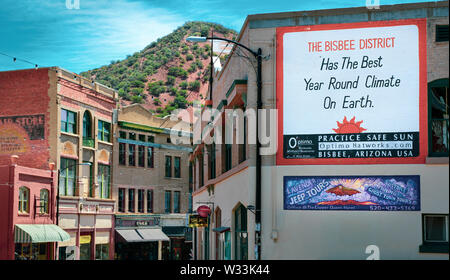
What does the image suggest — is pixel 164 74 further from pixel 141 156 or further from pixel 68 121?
pixel 68 121

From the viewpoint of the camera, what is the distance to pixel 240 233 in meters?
25.8

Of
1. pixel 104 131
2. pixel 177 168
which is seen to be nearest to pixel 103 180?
pixel 104 131

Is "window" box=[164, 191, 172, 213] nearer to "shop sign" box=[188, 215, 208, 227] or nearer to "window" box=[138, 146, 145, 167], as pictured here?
"window" box=[138, 146, 145, 167]

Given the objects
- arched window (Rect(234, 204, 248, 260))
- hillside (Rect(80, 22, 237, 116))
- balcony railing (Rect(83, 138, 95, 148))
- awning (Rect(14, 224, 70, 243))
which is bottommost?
awning (Rect(14, 224, 70, 243))

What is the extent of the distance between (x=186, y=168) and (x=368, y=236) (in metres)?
48.4

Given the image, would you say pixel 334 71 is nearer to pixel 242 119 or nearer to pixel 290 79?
pixel 290 79

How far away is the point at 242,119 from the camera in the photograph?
2577cm

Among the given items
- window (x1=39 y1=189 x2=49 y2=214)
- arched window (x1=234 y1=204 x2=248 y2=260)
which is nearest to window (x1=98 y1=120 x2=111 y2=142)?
window (x1=39 y1=189 x2=49 y2=214)

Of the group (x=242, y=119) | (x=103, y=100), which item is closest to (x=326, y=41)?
(x=242, y=119)

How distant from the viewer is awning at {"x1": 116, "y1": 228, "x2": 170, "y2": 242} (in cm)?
5966

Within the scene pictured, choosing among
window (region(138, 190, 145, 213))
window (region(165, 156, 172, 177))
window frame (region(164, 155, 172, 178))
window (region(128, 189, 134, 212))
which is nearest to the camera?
window (region(128, 189, 134, 212))

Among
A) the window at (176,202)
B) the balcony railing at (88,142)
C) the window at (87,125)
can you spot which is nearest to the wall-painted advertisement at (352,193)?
the balcony railing at (88,142)

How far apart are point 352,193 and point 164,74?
112 m

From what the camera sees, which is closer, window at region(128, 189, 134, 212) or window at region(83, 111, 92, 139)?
window at region(83, 111, 92, 139)
